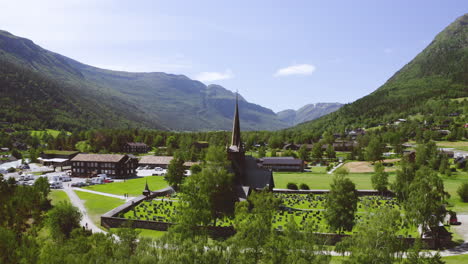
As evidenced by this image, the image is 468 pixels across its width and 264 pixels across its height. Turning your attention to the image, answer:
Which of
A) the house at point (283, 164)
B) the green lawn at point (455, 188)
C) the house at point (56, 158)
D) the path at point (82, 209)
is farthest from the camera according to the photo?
the house at point (56, 158)

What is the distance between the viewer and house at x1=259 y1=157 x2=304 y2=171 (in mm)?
112812

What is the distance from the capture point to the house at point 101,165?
100 metres

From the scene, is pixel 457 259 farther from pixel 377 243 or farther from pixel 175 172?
pixel 175 172

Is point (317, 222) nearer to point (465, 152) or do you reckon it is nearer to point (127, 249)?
point (127, 249)

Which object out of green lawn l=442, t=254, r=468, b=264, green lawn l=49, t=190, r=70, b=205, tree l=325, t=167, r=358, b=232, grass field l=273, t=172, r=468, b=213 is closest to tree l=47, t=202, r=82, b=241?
green lawn l=49, t=190, r=70, b=205

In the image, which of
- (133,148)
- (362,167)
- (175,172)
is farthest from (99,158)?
(362,167)

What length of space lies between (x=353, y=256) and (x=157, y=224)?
104 ft

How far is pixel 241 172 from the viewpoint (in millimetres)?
57406

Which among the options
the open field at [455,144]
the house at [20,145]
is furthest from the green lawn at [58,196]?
the open field at [455,144]

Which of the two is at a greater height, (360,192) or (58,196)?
(360,192)

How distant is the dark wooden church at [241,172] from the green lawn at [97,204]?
978 inches

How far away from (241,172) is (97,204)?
30097 mm

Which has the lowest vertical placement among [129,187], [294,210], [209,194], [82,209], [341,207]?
[129,187]

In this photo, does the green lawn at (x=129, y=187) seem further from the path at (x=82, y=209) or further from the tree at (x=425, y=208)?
the tree at (x=425, y=208)
